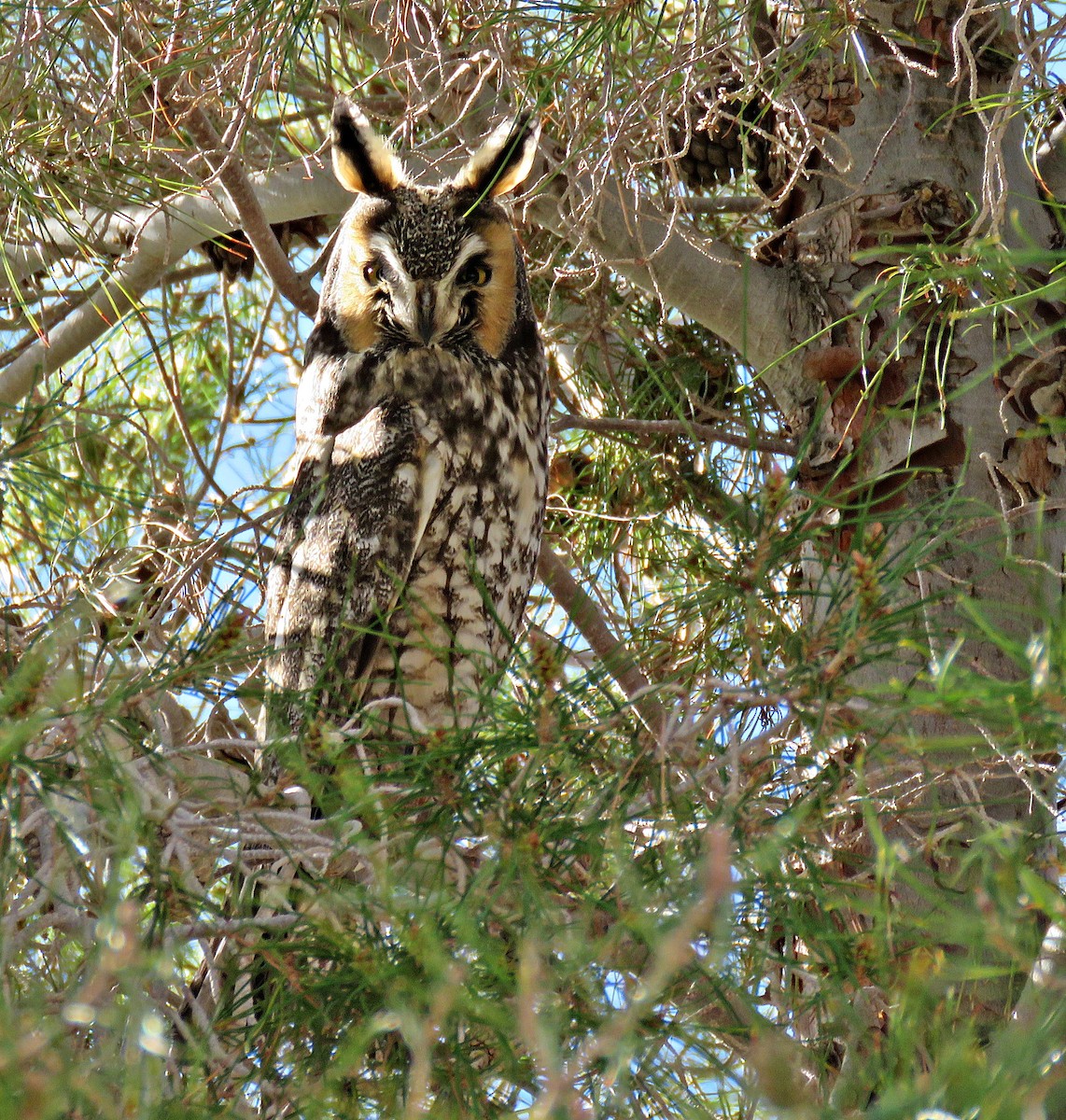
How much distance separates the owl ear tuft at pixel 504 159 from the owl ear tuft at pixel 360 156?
0.42 feet

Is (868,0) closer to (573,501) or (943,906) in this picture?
(573,501)

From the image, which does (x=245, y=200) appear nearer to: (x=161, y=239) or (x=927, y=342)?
(x=161, y=239)

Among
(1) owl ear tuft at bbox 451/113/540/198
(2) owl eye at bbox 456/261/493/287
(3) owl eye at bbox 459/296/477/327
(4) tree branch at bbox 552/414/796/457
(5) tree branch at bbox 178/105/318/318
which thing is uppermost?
(1) owl ear tuft at bbox 451/113/540/198

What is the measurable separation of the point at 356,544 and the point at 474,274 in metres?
0.49

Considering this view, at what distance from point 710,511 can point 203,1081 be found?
→ 5.03ft

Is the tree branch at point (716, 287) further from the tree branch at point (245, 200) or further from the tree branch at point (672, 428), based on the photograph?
the tree branch at point (245, 200)

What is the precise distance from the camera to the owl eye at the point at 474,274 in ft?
6.61

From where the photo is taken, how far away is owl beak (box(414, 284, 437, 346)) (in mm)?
1941

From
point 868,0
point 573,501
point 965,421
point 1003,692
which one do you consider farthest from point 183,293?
point 1003,692

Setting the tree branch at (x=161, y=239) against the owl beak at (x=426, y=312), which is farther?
the tree branch at (x=161, y=239)

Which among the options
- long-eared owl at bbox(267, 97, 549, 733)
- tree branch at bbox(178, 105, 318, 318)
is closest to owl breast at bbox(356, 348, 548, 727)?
long-eared owl at bbox(267, 97, 549, 733)

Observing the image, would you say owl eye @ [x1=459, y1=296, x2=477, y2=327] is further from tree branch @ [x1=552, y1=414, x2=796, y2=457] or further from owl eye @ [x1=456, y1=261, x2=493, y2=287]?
tree branch @ [x1=552, y1=414, x2=796, y2=457]

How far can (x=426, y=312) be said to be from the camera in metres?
1.95

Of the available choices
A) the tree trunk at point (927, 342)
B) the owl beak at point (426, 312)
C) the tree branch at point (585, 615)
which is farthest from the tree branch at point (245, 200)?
the tree trunk at point (927, 342)
